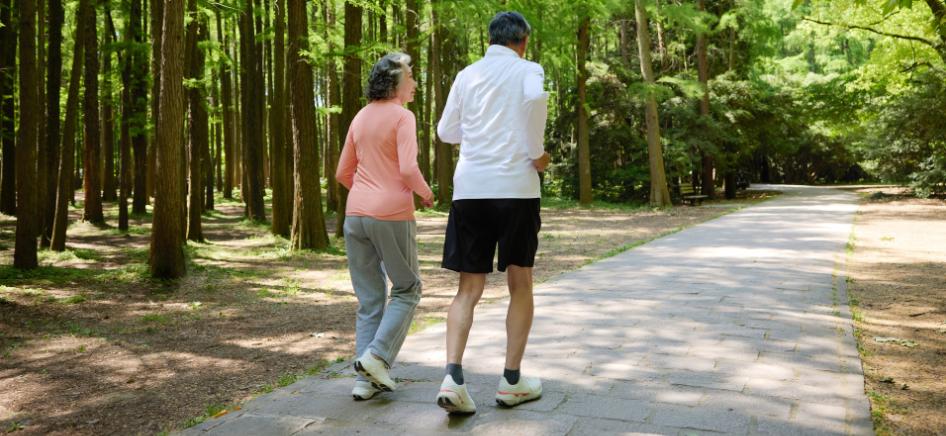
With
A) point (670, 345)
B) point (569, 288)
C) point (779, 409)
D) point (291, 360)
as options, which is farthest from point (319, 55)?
point (779, 409)

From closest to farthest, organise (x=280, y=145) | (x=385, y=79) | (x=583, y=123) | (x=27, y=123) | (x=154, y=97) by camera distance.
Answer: (x=385, y=79) < (x=27, y=123) < (x=154, y=97) < (x=280, y=145) < (x=583, y=123)

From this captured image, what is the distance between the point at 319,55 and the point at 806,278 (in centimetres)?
838

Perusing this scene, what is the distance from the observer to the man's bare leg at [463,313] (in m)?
3.76

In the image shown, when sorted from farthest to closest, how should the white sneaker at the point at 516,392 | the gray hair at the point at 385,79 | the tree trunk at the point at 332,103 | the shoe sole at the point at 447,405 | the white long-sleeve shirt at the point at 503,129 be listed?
the tree trunk at the point at 332,103
the gray hair at the point at 385,79
the white sneaker at the point at 516,392
the white long-sleeve shirt at the point at 503,129
the shoe sole at the point at 447,405

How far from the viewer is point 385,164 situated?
3990 millimetres

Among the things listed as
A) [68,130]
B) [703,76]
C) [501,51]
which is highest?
[703,76]

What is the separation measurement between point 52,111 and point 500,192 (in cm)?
1330

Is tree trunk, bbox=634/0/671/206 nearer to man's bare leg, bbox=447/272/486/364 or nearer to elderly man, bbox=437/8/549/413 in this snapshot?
elderly man, bbox=437/8/549/413

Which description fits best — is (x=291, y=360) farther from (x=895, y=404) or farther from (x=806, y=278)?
(x=806, y=278)

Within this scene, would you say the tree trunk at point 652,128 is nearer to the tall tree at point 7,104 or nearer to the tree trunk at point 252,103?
the tree trunk at point 252,103

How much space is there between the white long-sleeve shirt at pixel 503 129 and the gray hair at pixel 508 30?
0.17ft

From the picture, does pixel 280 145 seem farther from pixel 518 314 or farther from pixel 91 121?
pixel 518 314

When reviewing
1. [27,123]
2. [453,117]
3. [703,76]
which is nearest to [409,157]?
[453,117]

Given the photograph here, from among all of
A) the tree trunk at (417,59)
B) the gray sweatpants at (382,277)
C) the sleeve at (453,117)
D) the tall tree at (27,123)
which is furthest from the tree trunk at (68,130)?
the sleeve at (453,117)
